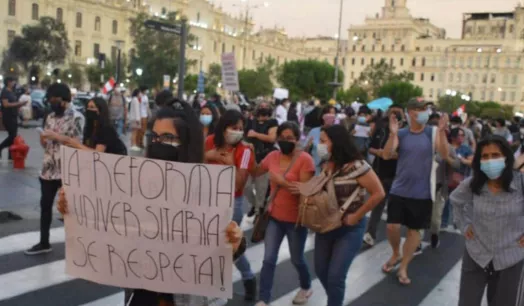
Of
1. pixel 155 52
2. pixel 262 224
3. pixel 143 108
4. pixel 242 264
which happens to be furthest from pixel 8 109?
pixel 155 52

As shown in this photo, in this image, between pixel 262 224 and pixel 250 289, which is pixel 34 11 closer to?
pixel 250 289

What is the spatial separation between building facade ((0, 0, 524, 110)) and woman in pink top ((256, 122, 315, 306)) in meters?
70.1

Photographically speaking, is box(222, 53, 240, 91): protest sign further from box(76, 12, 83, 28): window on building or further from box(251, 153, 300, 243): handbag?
box(76, 12, 83, 28): window on building

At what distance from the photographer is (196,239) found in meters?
2.83

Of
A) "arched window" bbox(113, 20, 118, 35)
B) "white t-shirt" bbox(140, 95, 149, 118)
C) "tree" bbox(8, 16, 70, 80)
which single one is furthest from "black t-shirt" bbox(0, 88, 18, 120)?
"arched window" bbox(113, 20, 118, 35)

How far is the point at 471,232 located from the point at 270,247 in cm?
182

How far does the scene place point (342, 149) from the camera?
16.3 ft

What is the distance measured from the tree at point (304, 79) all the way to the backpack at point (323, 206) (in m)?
76.4

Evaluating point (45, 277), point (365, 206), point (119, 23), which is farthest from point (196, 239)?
point (119, 23)

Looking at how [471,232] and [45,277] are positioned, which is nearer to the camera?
[471,232]

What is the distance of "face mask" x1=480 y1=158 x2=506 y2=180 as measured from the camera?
167 inches

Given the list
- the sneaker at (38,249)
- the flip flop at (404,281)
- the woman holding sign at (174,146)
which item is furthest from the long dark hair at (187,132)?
the sneaker at (38,249)

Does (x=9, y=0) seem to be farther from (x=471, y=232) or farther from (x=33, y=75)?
(x=471, y=232)

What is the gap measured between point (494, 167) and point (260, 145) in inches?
225
